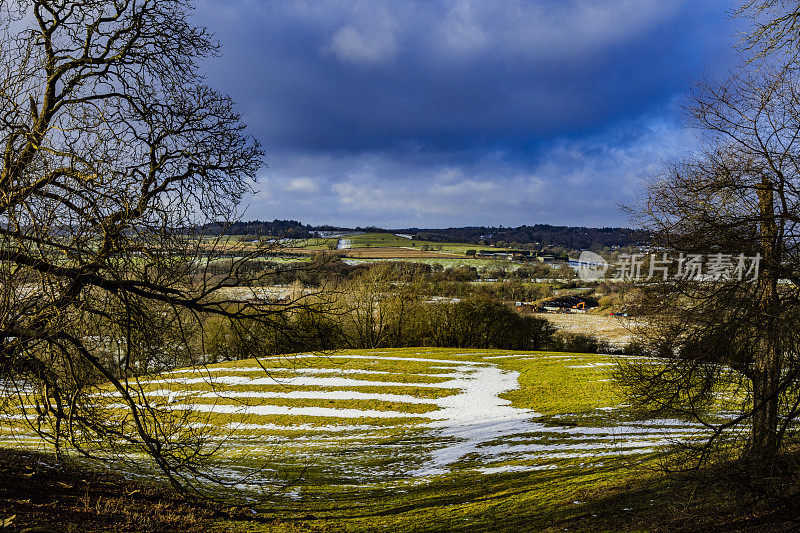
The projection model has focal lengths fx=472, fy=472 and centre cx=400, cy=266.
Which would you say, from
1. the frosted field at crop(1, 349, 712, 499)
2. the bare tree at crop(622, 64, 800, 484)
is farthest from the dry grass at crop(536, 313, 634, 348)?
the bare tree at crop(622, 64, 800, 484)

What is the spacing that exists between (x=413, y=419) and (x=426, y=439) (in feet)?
13.6

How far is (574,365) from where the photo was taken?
32.2 metres

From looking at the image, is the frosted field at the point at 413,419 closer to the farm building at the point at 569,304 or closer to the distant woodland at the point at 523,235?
the distant woodland at the point at 523,235

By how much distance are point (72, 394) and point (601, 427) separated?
56.7 ft

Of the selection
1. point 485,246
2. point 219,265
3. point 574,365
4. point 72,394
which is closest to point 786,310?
point 219,265

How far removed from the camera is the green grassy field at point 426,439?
30.9 ft

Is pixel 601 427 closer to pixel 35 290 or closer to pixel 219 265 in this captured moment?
pixel 219 265

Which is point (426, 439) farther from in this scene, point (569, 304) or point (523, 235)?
point (523, 235)

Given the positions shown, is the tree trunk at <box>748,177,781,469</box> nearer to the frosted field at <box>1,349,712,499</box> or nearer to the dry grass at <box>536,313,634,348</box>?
the frosted field at <box>1,349,712,499</box>

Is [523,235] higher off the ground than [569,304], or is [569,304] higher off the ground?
[523,235]

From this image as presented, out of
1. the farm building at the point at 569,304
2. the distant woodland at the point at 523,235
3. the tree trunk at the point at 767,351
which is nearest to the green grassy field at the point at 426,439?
the tree trunk at the point at 767,351

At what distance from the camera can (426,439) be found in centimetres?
1855

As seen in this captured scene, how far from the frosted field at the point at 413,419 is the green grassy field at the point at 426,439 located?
8 cm

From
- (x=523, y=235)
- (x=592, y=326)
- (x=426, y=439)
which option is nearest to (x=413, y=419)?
(x=426, y=439)
